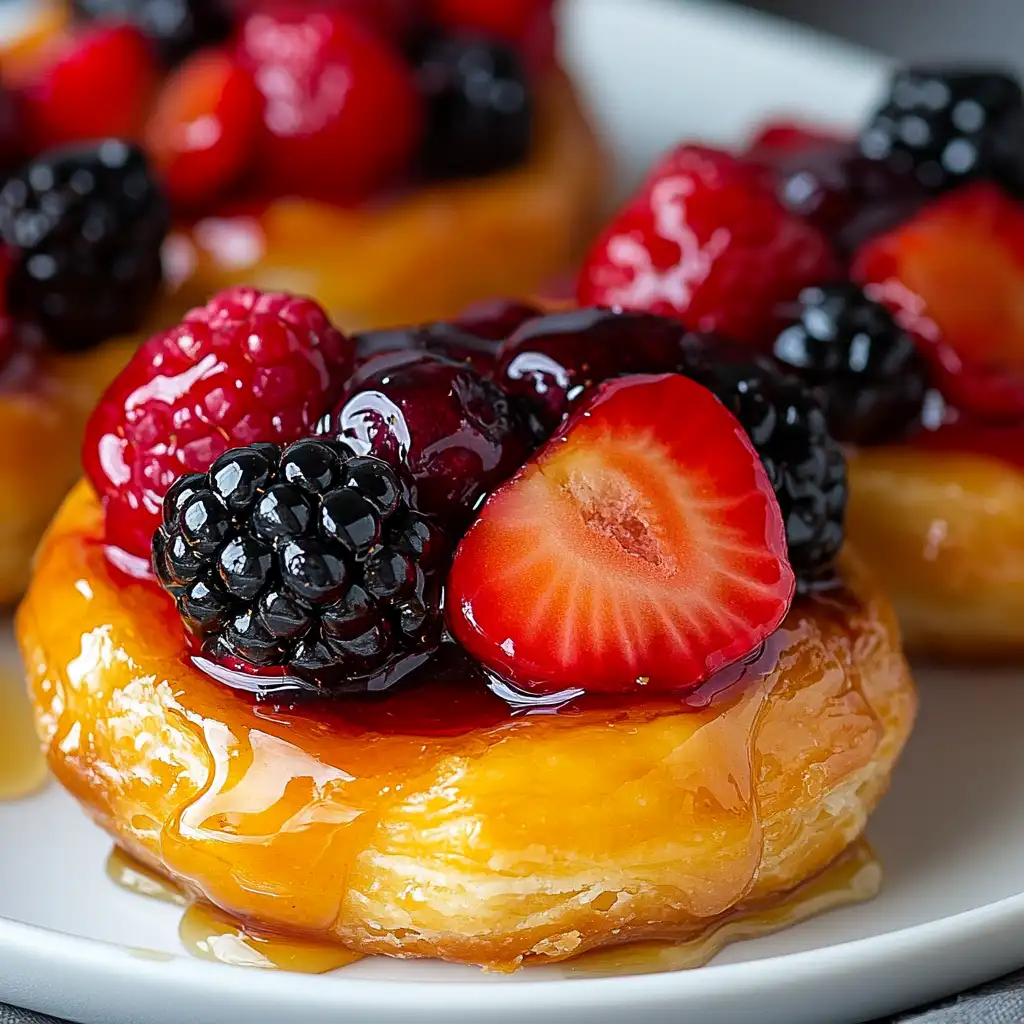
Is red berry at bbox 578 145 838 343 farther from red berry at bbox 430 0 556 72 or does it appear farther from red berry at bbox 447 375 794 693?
red berry at bbox 430 0 556 72

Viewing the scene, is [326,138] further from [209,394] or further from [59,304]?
[209,394]

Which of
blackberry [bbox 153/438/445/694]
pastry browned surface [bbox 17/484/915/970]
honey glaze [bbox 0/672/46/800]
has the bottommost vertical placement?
honey glaze [bbox 0/672/46/800]

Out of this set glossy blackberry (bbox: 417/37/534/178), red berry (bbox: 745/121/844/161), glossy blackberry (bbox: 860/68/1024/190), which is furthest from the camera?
glossy blackberry (bbox: 417/37/534/178)

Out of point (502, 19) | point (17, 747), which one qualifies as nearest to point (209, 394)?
point (17, 747)

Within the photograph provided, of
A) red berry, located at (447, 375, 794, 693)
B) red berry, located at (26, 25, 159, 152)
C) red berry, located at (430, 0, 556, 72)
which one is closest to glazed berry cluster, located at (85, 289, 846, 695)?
red berry, located at (447, 375, 794, 693)

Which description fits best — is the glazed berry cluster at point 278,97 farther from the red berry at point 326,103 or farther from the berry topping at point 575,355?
the berry topping at point 575,355

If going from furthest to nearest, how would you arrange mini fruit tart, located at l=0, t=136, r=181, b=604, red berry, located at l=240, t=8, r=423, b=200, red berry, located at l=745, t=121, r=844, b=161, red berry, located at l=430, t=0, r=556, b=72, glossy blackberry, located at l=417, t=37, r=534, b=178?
1. red berry, located at l=430, t=0, r=556, b=72
2. glossy blackberry, located at l=417, t=37, r=534, b=178
3. red berry, located at l=240, t=8, r=423, b=200
4. red berry, located at l=745, t=121, r=844, b=161
5. mini fruit tart, located at l=0, t=136, r=181, b=604

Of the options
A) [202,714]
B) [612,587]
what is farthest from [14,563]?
[612,587]

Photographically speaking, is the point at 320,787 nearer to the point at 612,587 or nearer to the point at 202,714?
the point at 202,714
